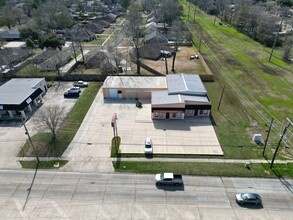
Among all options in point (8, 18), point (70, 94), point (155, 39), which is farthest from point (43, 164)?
point (8, 18)

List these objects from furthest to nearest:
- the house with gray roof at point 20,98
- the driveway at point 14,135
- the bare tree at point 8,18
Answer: the bare tree at point 8,18
the house with gray roof at point 20,98
the driveway at point 14,135

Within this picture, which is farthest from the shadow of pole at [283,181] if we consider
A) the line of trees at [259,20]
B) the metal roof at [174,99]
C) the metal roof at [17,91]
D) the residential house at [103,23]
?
the residential house at [103,23]

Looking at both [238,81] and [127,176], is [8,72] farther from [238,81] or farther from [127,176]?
[238,81]

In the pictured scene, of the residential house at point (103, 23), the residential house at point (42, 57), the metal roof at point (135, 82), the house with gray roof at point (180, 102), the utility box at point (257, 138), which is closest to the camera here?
the utility box at point (257, 138)

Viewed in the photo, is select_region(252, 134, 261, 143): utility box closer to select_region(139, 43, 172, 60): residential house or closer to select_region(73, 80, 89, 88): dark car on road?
select_region(73, 80, 89, 88): dark car on road

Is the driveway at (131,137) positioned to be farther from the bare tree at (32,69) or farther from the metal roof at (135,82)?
the bare tree at (32,69)

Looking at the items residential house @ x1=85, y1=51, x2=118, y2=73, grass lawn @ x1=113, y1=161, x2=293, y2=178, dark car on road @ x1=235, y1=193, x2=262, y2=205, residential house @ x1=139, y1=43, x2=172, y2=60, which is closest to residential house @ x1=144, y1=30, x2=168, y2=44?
residential house @ x1=139, y1=43, x2=172, y2=60

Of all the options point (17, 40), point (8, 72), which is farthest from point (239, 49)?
point (17, 40)
